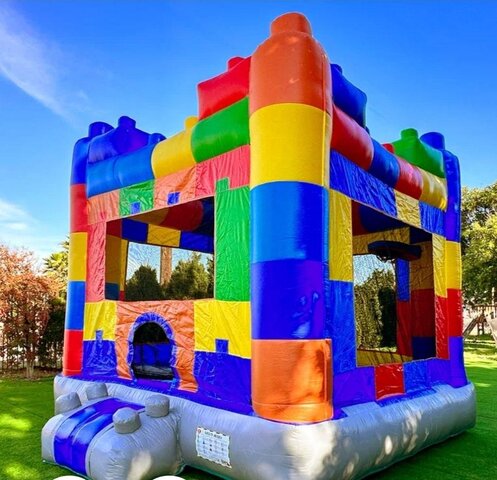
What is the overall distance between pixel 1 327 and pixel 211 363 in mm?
5965

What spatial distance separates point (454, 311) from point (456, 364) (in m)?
0.51

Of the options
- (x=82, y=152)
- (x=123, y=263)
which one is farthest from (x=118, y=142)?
(x=123, y=263)

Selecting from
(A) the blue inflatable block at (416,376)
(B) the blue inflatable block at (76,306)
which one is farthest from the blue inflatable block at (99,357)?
(A) the blue inflatable block at (416,376)

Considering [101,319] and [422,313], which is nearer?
[101,319]

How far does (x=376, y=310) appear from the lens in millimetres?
6277

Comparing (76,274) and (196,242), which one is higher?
(196,242)

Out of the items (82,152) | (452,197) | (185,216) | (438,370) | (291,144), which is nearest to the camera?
(291,144)

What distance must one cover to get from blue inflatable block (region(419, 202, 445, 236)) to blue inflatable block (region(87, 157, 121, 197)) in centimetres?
294

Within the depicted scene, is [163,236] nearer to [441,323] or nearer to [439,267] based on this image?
[439,267]

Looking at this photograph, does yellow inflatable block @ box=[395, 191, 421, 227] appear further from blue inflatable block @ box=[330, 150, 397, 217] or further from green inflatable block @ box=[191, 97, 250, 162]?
green inflatable block @ box=[191, 97, 250, 162]

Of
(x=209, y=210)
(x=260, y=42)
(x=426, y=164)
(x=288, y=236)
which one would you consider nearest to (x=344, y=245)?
(x=288, y=236)

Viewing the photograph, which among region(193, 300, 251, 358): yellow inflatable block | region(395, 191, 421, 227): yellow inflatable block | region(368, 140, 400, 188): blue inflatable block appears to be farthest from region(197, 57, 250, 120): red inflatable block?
region(395, 191, 421, 227): yellow inflatable block

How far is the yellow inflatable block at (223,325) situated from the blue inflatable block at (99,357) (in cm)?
122

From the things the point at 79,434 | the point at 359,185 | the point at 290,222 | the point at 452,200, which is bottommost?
the point at 79,434
